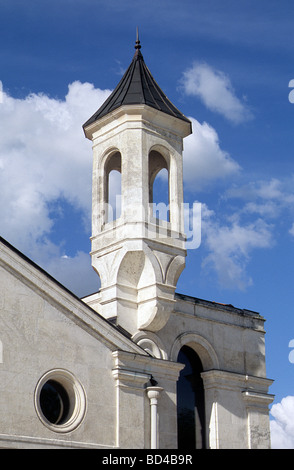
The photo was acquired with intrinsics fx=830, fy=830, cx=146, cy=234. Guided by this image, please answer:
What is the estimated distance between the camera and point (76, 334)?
25.6 m

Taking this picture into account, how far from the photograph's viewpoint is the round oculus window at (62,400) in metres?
24.7

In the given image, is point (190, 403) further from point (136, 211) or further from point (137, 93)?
point (137, 93)

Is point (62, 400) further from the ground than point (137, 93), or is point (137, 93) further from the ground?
point (137, 93)

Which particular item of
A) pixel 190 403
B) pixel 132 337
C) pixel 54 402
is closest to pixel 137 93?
pixel 132 337

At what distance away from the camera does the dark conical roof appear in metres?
30.4

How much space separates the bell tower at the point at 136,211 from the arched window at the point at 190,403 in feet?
9.09

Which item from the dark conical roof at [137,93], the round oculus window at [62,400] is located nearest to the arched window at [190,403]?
the round oculus window at [62,400]

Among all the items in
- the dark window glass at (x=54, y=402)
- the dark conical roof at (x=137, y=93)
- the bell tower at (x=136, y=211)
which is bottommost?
the dark window glass at (x=54, y=402)

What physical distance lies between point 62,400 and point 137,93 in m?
11.7

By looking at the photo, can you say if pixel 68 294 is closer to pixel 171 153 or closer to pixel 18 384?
pixel 18 384

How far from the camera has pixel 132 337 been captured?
92.9 feet

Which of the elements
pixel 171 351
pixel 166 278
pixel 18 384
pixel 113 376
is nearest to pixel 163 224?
pixel 166 278

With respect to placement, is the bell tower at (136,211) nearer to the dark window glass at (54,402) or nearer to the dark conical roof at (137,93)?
the dark conical roof at (137,93)

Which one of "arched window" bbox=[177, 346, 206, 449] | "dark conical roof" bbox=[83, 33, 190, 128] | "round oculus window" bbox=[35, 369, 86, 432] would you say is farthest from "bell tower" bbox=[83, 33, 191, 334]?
"round oculus window" bbox=[35, 369, 86, 432]
